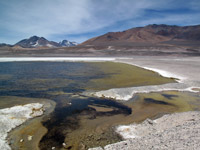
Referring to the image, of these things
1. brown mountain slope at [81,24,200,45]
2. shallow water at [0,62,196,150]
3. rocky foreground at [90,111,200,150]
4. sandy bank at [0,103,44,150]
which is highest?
brown mountain slope at [81,24,200,45]

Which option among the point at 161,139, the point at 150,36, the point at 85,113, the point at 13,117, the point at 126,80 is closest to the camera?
the point at 161,139

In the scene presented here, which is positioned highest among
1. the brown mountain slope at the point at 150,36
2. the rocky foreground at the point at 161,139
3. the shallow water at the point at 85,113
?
the brown mountain slope at the point at 150,36

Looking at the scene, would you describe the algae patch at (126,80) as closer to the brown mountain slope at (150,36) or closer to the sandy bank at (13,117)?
the sandy bank at (13,117)

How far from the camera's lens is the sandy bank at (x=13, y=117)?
5186mm

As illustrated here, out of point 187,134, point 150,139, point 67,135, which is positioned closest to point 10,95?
point 67,135

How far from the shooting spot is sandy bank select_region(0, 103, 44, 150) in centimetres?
519

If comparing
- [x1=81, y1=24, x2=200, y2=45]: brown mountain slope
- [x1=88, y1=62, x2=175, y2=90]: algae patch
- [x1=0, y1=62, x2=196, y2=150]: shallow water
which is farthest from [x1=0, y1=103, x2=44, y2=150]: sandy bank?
[x1=81, y1=24, x2=200, y2=45]: brown mountain slope

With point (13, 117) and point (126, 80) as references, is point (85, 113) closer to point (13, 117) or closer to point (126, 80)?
point (13, 117)

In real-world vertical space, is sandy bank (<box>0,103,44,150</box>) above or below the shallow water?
above

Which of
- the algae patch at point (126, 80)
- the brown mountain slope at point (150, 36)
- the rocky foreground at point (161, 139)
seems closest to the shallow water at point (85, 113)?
the rocky foreground at point (161, 139)

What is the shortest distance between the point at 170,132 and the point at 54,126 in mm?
4560

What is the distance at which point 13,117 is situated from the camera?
6.46 metres

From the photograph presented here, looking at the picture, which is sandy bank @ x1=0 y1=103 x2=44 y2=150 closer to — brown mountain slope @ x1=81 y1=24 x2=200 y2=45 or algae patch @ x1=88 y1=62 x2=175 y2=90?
→ algae patch @ x1=88 y1=62 x2=175 y2=90

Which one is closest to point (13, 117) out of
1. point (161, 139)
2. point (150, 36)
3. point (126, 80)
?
point (161, 139)
